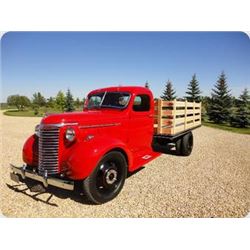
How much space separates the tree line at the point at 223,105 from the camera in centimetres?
1877

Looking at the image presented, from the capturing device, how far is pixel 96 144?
3.41 m

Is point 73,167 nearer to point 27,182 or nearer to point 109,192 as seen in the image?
point 109,192

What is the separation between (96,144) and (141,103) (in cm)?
Answer: 194

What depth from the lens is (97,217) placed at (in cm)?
316

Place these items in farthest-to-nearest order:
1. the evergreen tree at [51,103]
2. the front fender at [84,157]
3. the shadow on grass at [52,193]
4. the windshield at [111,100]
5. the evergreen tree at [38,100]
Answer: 1. the evergreen tree at [51,103]
2. the evergreen tree at [38,100]
3. the windshield at [111,100]
4. the shadow on grass at [52,193]
5. the front fender at [84,157]

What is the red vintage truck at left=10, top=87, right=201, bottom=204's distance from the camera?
328cm

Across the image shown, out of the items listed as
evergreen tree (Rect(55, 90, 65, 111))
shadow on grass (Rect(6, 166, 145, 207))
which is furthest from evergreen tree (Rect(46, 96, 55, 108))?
shadow on grass (Rect(6, 166, 145, 207))

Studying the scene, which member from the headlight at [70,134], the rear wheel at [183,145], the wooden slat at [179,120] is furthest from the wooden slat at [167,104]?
the headlight at [70,134]

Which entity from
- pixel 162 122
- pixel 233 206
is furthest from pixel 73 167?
pixel 162 122

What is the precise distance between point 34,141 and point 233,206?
12.5ft

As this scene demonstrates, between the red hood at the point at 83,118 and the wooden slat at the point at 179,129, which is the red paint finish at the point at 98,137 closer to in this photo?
the red hood at the point at 83,118

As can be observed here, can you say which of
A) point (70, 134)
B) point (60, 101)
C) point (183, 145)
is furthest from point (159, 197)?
point (60, 101)

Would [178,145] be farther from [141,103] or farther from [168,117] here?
[141,103]

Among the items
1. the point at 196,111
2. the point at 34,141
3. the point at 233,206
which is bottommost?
the point at 233,206
